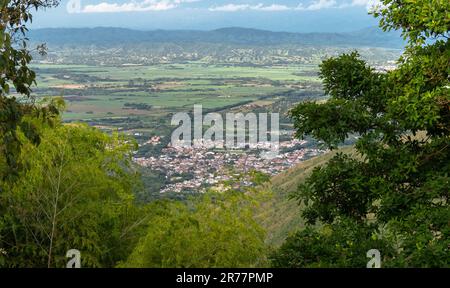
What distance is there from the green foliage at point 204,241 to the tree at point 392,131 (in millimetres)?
629

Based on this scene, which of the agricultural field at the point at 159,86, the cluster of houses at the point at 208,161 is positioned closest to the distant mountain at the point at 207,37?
the agricultural field at the point at 159,86

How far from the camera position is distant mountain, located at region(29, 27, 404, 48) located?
5487 inches

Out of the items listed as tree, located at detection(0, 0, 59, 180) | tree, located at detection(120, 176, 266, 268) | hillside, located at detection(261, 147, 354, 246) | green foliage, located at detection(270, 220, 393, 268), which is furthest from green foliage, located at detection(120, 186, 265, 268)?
hillside, located at detection(261, 147, 354, 246)

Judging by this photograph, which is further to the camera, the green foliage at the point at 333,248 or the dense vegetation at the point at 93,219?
the dense vegetation at the point at 93,219

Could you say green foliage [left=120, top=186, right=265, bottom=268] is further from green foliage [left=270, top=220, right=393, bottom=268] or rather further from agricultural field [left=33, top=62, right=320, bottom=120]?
agricultural field [left=33, top=62, right=320, bottom=120]

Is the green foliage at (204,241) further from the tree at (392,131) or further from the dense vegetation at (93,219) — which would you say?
the tree at (392,131)

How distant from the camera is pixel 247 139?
48812mm

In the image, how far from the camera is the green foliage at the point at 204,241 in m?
6.50

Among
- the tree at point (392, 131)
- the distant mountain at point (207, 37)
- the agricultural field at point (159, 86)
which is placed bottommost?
the agricultural field at point (159, 86)

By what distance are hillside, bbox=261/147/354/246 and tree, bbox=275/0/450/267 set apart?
14568 mm

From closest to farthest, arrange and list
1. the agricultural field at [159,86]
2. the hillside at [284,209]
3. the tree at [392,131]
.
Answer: the tree at [392,131] → the hillside at [284,209] → the agricultural field at [159,86]
